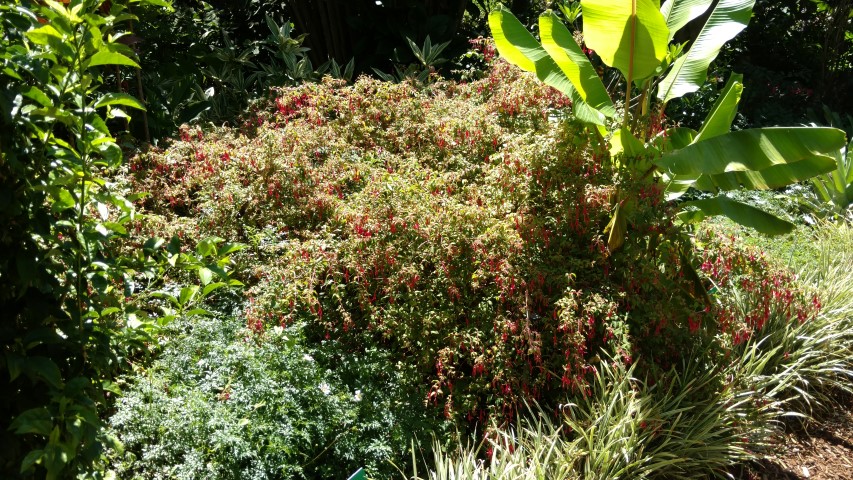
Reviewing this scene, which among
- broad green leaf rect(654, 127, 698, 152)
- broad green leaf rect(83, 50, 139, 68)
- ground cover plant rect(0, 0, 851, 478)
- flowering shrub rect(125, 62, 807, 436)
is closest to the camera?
broad green leaf rect(83, 50, 139, 68)

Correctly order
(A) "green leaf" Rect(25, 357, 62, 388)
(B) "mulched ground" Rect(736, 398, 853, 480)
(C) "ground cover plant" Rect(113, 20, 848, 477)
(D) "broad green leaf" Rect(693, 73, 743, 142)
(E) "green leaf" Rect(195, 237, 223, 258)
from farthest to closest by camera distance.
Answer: (D) "broad green leaf" Rect(693, 73, 743, 142) < (B) "mulched ground" Rect(736, 398, 853, 480) < (C) "ground cover plant" Rect(113, 20, 848, 477) < (E) "green leaf" Rect(195, 237, 223, 258) < (A) "green leaf" Rect(25, 357, 62, 388)

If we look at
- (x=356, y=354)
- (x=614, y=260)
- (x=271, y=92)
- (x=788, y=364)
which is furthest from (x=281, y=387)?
(x=271, y=92)

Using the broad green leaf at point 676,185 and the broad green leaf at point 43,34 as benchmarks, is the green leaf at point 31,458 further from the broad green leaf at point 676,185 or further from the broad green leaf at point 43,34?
the broad green leaf at point 676,185

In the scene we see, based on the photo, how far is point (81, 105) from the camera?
7.29 ft

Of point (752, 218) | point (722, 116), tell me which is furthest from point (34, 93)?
point (752, 218)

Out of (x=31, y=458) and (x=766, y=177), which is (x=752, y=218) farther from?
(x=31, y=458)

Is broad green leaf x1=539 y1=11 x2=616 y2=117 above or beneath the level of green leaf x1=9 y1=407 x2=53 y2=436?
above

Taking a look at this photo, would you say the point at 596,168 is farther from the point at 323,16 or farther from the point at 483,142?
the point at 323,16

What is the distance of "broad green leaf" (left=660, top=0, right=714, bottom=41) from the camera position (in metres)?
4.52

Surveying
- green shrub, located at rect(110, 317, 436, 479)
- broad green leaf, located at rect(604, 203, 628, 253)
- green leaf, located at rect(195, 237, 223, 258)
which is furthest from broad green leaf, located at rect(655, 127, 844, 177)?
green leaf, located at rect(195, 237, 223, 258)

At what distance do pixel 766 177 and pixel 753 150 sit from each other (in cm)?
53

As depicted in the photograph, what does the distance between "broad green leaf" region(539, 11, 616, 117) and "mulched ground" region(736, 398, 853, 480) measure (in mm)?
2231

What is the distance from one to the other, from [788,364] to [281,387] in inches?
130

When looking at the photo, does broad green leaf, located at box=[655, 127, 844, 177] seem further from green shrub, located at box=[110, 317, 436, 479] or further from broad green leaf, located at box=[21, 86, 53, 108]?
broad green leaf, located at box=[21, 86, 53, 108]
